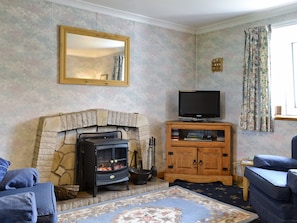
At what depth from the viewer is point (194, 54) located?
4.93 metres

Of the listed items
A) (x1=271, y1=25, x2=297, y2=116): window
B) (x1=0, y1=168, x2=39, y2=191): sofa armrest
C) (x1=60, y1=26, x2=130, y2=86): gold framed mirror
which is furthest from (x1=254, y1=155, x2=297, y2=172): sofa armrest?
(x1=0, y1=168, x2=39, y2=191): sofa armrest

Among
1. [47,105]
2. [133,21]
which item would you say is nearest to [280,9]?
[133,21]

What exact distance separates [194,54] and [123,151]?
2.31 m

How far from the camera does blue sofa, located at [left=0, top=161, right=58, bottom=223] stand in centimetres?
151

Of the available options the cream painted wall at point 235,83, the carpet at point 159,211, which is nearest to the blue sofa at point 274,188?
the carpet at point 159,211

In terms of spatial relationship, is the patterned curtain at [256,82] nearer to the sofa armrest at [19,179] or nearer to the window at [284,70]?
the window at [284,70]

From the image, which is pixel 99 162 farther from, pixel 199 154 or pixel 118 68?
pixel 199 154

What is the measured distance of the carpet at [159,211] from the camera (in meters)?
2.80

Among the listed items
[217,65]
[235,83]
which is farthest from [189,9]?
[235,83]

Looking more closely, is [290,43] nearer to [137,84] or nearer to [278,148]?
[278,148]

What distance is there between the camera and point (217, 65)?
4.59 metres

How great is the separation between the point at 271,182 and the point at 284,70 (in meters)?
2.09

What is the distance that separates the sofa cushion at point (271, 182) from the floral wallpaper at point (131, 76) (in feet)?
3.53

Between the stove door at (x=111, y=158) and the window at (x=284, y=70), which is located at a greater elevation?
the window at (x=284, y=70)
